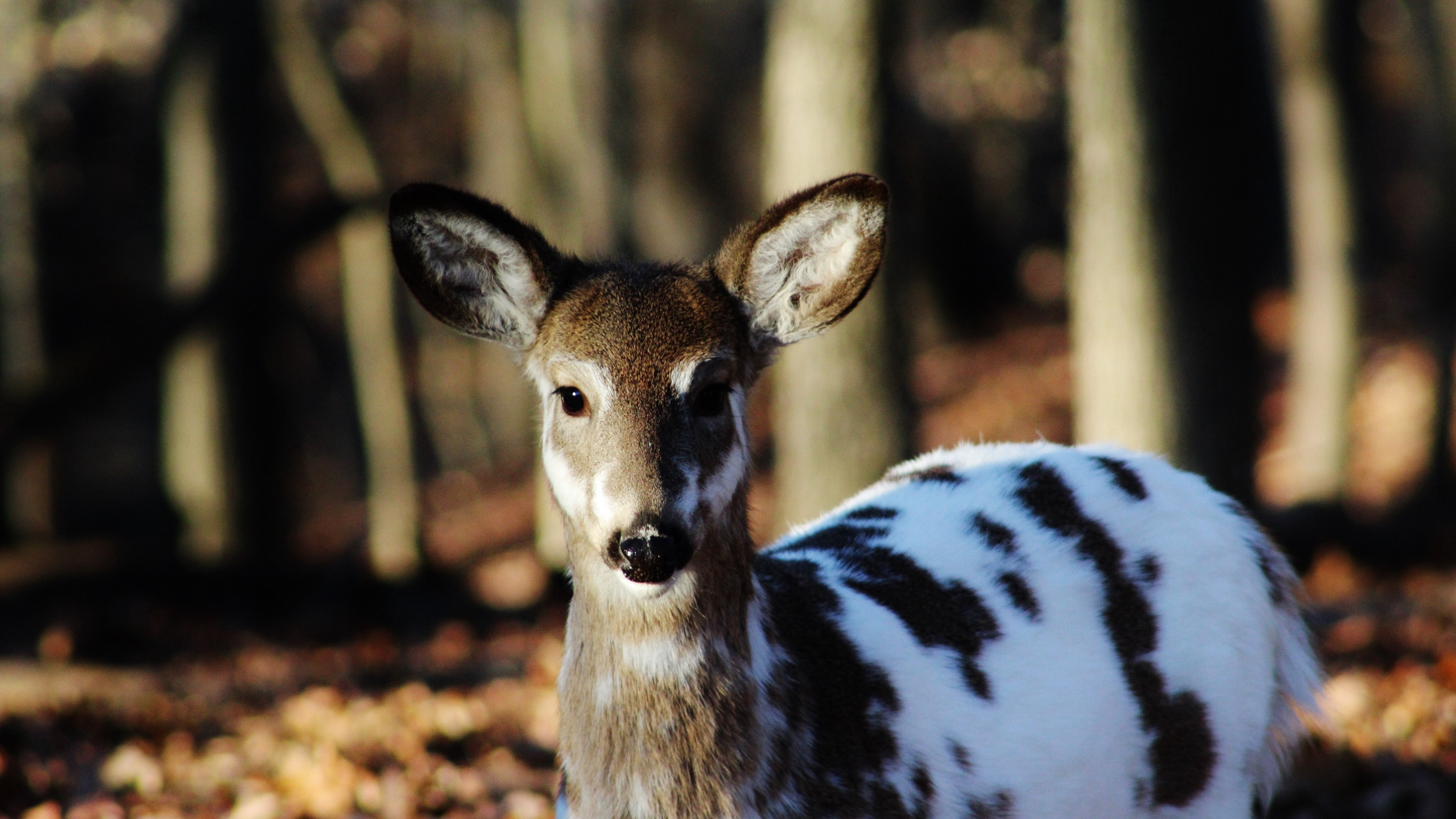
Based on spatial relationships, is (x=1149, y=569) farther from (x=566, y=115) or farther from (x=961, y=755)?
(x=566, y=115)

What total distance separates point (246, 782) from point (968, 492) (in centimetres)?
360

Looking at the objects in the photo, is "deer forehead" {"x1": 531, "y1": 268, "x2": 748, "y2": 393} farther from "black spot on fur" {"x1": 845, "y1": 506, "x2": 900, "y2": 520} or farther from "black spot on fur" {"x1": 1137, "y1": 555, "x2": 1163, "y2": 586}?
"black spot on fur" {"x1": 1137, "y1": 555, "x2": 1163, "y2": 586}

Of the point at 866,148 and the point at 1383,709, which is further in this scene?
the point at 866,148

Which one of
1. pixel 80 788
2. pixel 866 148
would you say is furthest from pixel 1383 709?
pixel 80 788

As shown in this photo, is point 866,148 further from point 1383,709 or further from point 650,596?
point 650,596

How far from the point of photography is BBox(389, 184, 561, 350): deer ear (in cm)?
412

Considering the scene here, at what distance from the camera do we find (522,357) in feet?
14.7

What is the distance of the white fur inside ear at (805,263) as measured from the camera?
4.16 metres

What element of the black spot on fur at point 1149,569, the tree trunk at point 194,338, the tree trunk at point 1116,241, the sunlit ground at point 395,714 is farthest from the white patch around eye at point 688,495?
the tree trunk at point 194,338

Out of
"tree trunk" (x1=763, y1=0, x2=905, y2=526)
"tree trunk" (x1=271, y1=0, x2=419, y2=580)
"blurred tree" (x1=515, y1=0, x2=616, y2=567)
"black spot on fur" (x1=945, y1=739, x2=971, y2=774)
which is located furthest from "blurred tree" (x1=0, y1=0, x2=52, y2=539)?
"black spot on fur" (x1=945, y1=739, x2=971, y2=774)

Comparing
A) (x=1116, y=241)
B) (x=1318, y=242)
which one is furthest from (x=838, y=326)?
(x=1318, y=242)

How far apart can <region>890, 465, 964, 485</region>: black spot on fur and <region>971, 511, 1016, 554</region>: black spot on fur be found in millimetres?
277

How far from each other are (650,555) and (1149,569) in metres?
1.93

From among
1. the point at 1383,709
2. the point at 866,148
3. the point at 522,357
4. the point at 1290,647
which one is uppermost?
the point at 866,148
